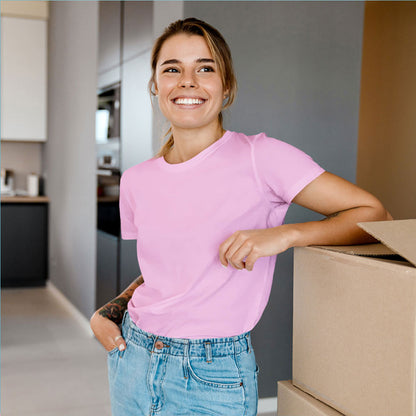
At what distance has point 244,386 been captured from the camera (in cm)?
108

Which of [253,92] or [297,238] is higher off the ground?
[253,92]

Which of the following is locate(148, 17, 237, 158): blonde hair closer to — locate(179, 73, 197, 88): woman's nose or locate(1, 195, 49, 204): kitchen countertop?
locate(179, 73, 197, 88): woman's nose

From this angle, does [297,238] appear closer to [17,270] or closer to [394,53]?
[394,53]

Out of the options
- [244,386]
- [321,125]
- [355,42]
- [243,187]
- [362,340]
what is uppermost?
[355,42]

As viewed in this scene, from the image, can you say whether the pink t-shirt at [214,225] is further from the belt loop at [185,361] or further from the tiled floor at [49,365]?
the tiled floor at [49,365]

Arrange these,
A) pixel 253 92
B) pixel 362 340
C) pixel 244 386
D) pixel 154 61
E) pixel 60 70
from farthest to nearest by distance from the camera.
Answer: pixel 60 70
pixel 253 92
pixel 154 61
pixel 244 386
pixel 362 340

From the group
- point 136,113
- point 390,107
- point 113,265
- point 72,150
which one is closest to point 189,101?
point 136,113

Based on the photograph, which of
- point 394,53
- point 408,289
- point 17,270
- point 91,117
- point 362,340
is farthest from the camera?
point 17,270

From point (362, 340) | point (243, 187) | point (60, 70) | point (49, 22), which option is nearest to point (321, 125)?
point (243, 187)

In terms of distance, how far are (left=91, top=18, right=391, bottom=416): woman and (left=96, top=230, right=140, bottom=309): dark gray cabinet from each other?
72.2 inches

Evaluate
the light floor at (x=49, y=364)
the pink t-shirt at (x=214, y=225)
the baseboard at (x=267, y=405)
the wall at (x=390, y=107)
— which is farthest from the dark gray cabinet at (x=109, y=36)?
the pink t-shirt at (x=214, y=225)

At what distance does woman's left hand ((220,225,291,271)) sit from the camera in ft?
3.24

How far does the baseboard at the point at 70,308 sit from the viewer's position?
4.03 meters

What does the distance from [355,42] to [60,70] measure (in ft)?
10.0
